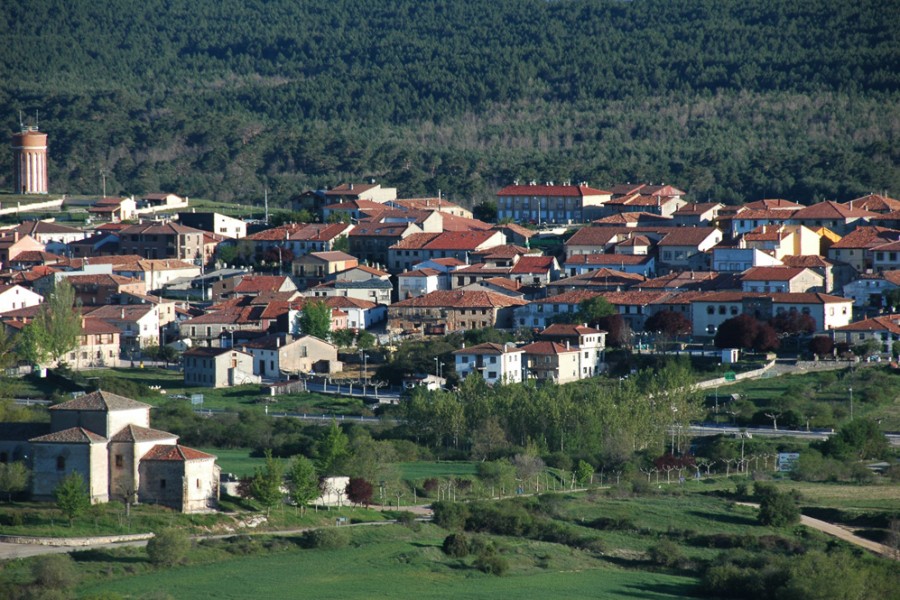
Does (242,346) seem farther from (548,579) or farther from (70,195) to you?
(70,195)

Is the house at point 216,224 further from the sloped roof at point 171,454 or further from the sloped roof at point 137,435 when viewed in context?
the sloped roof at point 171,454

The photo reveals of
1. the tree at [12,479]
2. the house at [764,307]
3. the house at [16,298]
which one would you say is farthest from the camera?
the house at [16,298]

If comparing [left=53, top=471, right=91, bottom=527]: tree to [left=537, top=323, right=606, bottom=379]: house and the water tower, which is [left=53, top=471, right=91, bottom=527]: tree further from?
the water tower

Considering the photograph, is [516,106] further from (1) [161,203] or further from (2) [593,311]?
(2) [593,311]

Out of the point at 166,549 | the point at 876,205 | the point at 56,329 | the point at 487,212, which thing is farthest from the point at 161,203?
the point at 166,549

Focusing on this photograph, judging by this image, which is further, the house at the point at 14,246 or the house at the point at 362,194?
the house at the point at 362,194

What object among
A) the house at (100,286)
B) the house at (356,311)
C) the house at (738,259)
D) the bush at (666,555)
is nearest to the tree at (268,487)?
the bush at (666,555)

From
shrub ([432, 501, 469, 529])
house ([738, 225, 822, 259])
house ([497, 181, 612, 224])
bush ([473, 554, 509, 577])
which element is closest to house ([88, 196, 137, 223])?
house ([497, 181, 612, 224])
